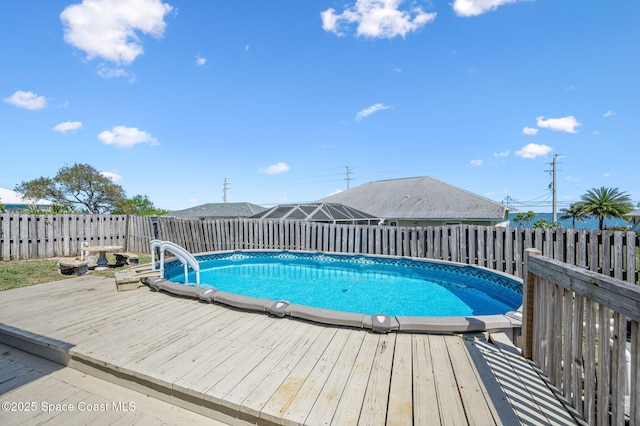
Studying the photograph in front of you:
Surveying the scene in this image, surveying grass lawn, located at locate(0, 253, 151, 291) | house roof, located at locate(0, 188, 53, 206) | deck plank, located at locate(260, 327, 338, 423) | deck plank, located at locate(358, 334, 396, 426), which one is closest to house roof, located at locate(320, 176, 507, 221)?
deck plank, located at locate(358, 334, 396, 426)

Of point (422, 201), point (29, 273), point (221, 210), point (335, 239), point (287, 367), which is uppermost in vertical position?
point (422, 201)

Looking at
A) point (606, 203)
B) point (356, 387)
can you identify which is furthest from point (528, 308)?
point (606, 203)

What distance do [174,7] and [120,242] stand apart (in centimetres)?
861

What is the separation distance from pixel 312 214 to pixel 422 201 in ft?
37.0

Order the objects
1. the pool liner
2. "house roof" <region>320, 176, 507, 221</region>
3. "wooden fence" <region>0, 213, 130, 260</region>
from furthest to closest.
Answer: "house roof" <region>320, 176, 507, 221</region>
"wooden fence" <region>0, 213, 130, 260</region>
the pool liner

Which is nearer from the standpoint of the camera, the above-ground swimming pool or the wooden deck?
the wooden deck

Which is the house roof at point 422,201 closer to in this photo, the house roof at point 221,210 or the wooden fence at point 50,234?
the house roof at point 221,210

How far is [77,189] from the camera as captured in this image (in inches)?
871

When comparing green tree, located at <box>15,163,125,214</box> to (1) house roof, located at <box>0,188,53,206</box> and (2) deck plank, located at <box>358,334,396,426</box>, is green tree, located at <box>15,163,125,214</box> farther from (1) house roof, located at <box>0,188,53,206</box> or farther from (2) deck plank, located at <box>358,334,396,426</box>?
(2) deck plank, located at <box>358,334,396,426</box>

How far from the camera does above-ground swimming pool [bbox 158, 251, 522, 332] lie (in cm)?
576

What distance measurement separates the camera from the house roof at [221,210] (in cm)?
2627

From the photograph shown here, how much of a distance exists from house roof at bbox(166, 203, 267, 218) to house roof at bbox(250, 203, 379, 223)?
13.1 m

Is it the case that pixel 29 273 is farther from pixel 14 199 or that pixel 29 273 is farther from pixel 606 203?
pixel 606 203

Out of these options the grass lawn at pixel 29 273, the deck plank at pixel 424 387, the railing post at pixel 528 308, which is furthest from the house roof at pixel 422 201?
the grass lawn at pixel 29 273
